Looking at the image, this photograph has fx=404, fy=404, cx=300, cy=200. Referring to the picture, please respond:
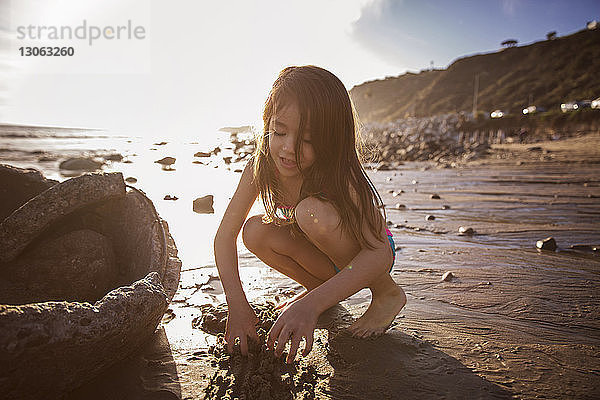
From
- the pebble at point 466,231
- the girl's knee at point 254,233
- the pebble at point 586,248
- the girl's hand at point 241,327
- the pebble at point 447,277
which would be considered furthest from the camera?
the pebble at point 466,231

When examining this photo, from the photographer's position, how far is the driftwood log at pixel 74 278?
3.63 feet

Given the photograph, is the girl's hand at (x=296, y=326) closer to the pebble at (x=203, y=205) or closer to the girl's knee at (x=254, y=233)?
the girl's knee at (x=254, y=233)

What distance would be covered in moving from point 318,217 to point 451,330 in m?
0.91

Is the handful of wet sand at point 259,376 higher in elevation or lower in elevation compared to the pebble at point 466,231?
lower

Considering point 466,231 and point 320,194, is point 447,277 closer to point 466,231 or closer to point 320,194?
point 320,194

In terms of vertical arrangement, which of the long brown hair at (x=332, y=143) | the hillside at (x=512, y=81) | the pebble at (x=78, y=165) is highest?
the hillside at (x=512, y=81)

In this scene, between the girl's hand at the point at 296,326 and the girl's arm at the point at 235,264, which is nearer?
the girl's hand at the point at 296,326

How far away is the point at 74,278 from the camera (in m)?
1.98

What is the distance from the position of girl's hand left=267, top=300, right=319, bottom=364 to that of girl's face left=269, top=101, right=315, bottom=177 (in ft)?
2.15

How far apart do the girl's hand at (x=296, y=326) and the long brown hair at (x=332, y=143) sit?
18.1 inches

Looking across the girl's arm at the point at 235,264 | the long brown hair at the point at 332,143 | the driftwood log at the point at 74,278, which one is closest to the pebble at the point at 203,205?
the driftwood log at the point at 74,278

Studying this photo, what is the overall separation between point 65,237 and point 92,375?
3.10ft

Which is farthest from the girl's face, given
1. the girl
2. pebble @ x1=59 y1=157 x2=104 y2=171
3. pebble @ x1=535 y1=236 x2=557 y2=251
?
pebble @ x1=59 y1=157 x2=104 y2=171

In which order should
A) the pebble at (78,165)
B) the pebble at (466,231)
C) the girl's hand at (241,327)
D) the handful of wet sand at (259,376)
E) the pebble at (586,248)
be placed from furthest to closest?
the pebble at (78,165) → the pebble at (466,231) → the pebble at (586,248) → the girl's hand at (241,327) → the handful of wet sand at (259,376)
